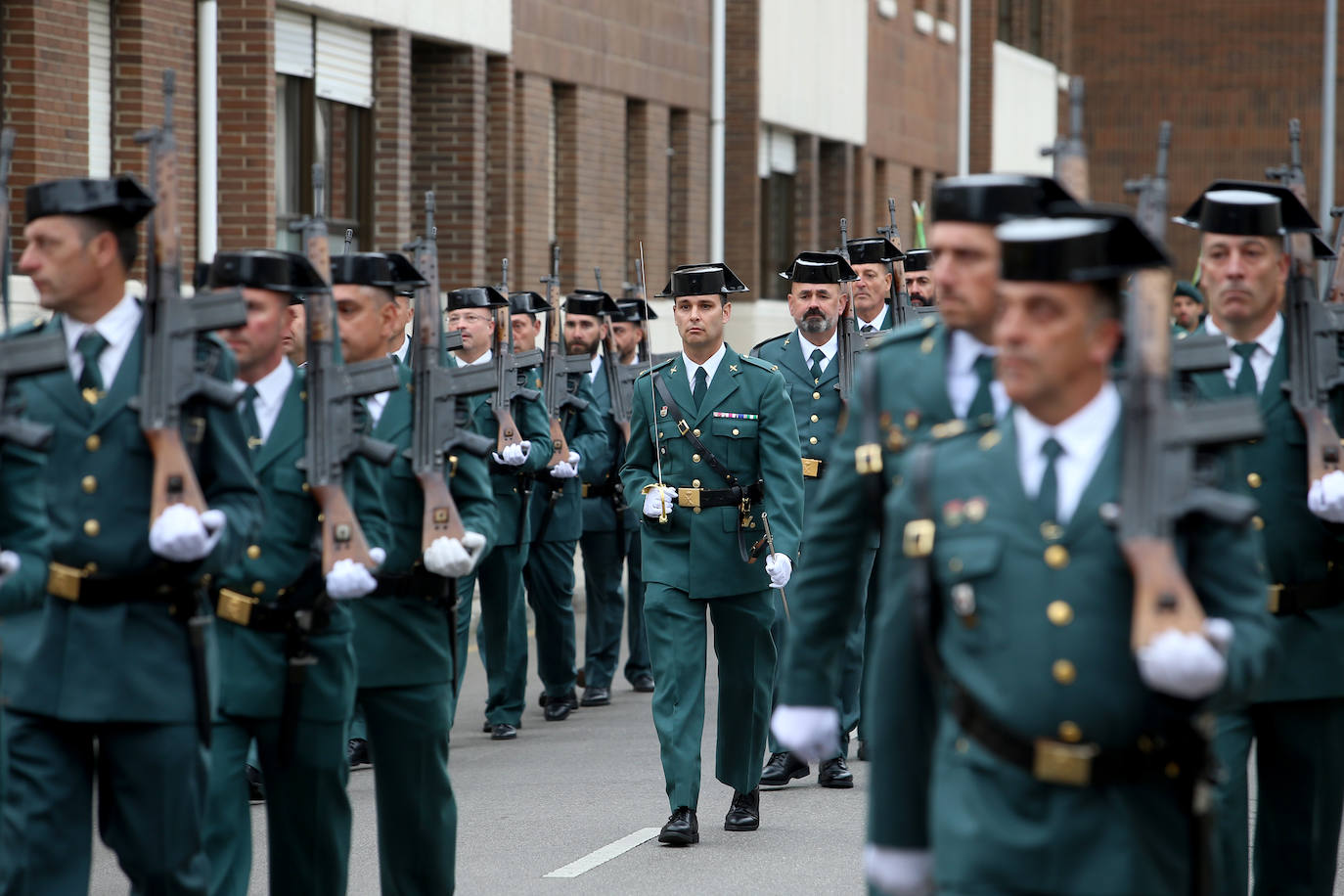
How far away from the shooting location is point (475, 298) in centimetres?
1264

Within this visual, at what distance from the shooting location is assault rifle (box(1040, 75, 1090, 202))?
4676 millimetres

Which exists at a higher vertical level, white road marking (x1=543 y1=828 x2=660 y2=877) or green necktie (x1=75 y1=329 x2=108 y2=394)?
green necktie (x1=75 y1=329 x2=108 y2=394)

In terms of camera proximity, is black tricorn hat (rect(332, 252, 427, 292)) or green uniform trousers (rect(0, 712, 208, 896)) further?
black tricorn hat (rect(332, 252, 427, 292))

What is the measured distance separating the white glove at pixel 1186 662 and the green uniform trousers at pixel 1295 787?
2526 millimetres

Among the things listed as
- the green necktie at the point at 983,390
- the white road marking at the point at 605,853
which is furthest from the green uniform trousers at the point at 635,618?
the green necktie at the point at 983,390

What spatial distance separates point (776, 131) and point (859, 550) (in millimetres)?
24445

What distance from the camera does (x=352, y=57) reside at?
1855 centimetres

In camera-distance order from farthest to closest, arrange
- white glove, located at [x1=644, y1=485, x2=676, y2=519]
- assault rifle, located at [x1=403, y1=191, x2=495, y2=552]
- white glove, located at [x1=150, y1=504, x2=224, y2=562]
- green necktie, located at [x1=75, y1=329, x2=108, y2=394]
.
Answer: white glove, located at [x1=644, y1=485, x2=676, y2=519] → assault rifle, located at [x1=403, y1=191, x2=495, y2=552] → green necktie, located at [x1=75, y1=329, x2=108, y2=394] → white glove, located at [x1=150, y1=504, x2=224, y2=562]

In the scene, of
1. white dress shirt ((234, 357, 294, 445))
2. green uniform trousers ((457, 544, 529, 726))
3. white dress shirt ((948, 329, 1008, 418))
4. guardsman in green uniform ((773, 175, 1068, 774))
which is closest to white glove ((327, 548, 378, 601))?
white dress shirt ((234, 357, 294, 445))

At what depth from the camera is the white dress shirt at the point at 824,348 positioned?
11.6m

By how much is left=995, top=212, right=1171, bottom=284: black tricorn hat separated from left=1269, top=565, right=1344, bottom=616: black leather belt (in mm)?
2598

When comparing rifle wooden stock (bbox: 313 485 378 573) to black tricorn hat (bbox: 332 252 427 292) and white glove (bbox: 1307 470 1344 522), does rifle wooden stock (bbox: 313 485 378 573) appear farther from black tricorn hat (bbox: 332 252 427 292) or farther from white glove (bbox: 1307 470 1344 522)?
white glove (bbox: 1307 470 1344 522)

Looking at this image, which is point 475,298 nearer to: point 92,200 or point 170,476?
point 92,200

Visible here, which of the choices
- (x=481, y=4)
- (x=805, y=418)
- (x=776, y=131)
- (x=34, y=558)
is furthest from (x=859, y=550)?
(x=776, y=131)
